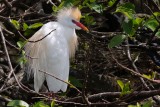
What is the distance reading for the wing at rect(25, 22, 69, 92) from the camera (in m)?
2.52

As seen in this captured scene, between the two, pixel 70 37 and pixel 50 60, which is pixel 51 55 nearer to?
pixel 50 60

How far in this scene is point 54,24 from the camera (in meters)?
2.62

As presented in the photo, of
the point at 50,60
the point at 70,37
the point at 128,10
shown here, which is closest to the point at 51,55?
the point at 50,60

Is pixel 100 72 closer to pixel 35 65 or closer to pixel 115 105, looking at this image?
pixel 35 65

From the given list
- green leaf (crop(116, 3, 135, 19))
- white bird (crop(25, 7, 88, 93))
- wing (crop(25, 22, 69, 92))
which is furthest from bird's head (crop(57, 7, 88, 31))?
green leaf (crop(116, 3, 135, 19))

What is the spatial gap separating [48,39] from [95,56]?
1.09ft

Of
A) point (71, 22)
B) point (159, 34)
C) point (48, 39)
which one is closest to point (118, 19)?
point (71, 22)

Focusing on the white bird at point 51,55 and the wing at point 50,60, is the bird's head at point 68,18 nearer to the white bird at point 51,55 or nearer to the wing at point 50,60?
the white bird at point 51,55

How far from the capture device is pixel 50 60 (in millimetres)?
2562

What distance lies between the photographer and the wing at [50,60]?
252 centimetres

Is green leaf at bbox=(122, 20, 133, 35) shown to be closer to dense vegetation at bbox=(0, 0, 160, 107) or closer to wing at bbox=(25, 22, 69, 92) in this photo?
dense vegetation at bbox=(0, 0, 160, 107)

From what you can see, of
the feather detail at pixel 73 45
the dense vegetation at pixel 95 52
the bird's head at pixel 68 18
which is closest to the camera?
the dense vegetation at pixel 95 52

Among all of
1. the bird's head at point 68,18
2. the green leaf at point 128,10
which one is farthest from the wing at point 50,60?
the green leaf at point 128,10

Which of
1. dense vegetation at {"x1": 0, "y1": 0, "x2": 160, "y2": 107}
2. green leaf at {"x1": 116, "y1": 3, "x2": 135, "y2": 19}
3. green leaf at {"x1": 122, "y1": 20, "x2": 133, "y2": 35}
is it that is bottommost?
dense vegetation at {"x1": 0, "y1": 0, "x2": 160, "y2": 107}
